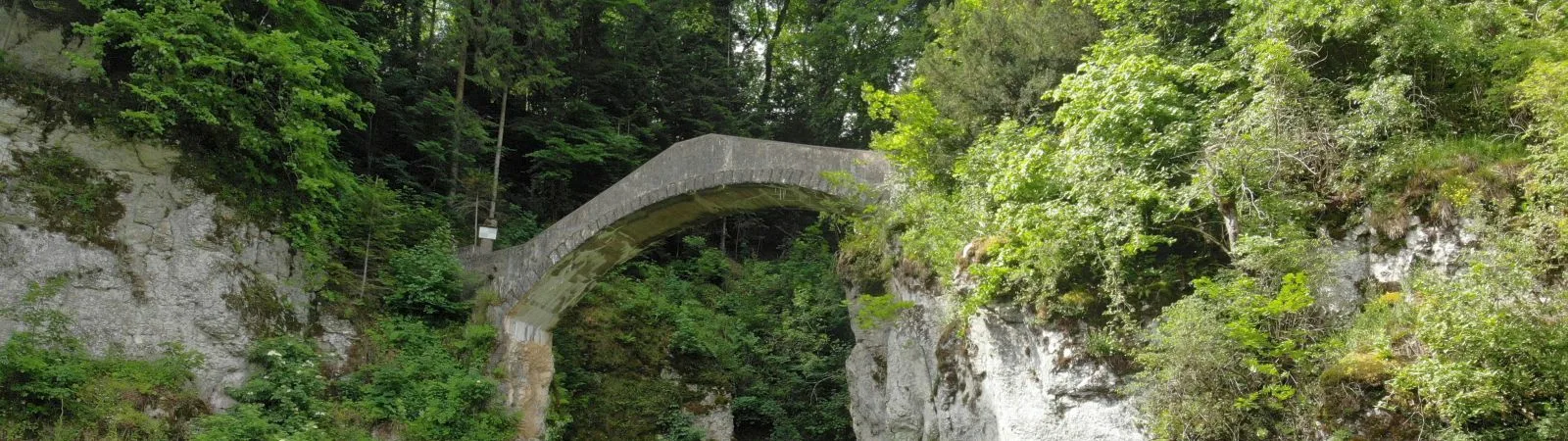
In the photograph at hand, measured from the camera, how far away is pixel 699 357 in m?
16.6

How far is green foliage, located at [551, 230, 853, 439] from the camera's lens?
51.5ft

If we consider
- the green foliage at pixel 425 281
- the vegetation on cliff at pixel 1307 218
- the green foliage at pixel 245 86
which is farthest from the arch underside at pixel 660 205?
the vegetation on cliff at pixel 1307 218

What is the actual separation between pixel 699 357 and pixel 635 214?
4141mm

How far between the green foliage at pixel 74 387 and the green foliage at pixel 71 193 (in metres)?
0.65

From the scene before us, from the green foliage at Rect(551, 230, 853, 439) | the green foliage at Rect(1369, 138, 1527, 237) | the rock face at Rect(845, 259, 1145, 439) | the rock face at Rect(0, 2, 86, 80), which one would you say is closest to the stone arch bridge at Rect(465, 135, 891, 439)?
the green foliage at Rect(551, 230, 853, 439)

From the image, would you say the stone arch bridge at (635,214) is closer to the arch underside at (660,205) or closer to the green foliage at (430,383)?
the arch underside at (660,205)

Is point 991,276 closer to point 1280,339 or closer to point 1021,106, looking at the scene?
point 1280,339

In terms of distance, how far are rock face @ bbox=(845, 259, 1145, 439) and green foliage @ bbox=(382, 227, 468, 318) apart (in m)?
6.17

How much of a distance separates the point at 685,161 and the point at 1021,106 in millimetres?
4613

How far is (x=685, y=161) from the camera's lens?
1273 centimetres

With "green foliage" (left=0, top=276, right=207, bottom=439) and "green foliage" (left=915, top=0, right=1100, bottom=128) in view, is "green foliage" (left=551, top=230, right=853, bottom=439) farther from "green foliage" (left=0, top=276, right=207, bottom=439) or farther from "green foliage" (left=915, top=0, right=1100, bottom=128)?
"green foliage" (left=915, top=0, right=1100, bottom=128)

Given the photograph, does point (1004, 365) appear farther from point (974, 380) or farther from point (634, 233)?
point (634, 233)

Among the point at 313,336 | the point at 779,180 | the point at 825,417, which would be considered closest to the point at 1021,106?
the point at 779,180

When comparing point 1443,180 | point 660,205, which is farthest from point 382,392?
point 1443,180
